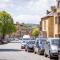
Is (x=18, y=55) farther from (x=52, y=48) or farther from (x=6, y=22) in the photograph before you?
(x=6, y=22)

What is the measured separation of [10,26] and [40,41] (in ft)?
306

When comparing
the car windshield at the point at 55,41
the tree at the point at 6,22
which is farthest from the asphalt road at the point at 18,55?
the tree at the point at 6,22

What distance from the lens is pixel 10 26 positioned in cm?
13262

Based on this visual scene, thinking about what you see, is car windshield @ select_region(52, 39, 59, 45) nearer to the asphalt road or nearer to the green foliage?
the asphalt road

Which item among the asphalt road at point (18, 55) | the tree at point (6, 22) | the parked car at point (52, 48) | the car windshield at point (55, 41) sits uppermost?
the tree at point (6, 22)

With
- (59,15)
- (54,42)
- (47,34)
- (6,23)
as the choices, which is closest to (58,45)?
(54,42)

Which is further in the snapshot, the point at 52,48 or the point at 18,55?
the point at 18,55

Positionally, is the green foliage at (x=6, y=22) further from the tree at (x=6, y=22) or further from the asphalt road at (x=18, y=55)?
the asphalt road at (x=18, y=55)

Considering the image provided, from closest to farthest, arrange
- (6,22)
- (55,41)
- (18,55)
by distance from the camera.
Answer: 1. (55,41)
2. (18,55)
3. (6,22)

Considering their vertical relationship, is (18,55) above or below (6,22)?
below

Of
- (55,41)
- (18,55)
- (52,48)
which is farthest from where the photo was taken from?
(18,55)

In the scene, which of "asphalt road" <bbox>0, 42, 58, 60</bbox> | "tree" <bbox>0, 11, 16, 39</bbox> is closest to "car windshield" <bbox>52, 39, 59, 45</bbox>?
"asphalt road" <bbox>0, 42, 58, 60</bbox>

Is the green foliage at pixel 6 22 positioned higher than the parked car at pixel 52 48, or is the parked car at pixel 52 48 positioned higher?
the green foliage at pixel 6 22

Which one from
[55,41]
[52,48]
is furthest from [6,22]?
[52,48]
